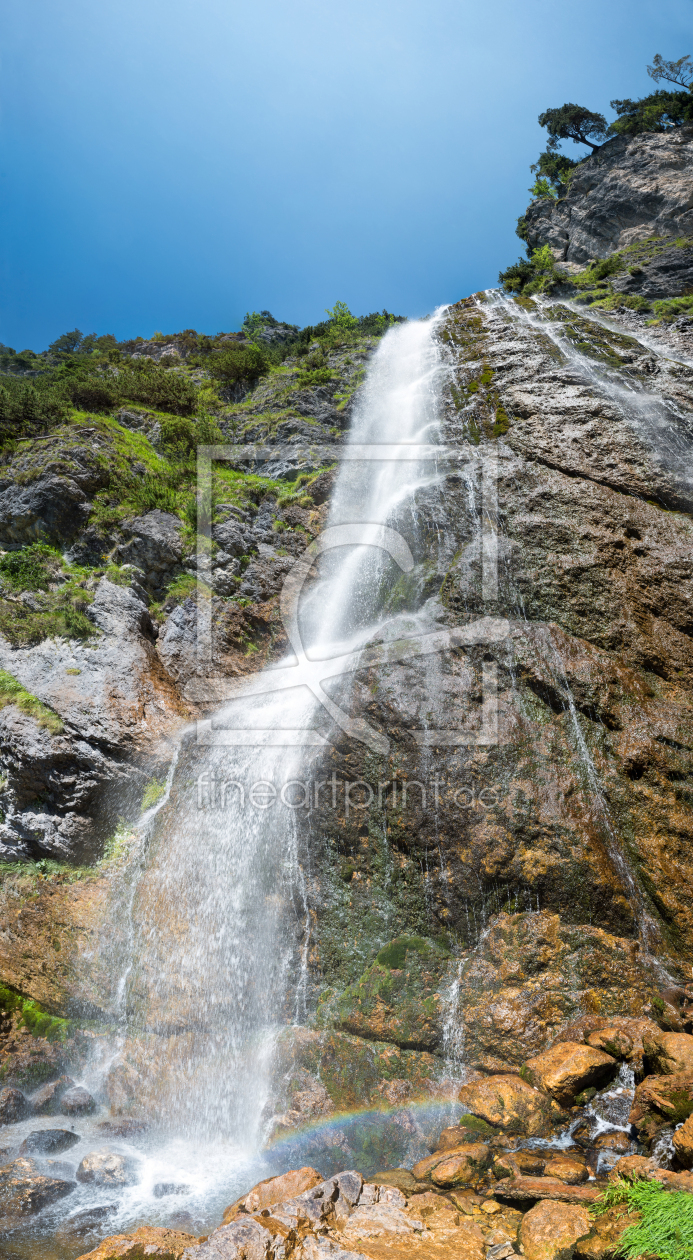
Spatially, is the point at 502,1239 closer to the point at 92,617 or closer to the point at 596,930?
the point at 596,930

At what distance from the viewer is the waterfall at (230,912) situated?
24.4ft

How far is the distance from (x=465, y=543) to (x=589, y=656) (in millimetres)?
3616

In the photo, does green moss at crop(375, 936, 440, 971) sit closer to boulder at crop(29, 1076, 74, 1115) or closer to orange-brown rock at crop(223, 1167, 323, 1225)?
orange-brown rock at crop(223, 1167, 323, 1225)

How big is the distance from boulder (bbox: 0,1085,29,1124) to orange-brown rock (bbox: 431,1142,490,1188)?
5795 mm

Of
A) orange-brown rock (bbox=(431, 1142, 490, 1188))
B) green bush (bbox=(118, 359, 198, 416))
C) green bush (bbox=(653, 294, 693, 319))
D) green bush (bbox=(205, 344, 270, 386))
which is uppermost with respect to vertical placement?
green bush (bbox=(205, 344, 270, 386))

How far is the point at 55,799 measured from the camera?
9539 mm

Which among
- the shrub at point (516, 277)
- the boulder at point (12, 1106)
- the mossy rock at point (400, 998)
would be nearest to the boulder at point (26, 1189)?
the boulder at point (12, 1106)

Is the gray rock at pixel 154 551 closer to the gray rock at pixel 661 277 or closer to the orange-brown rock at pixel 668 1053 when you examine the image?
the orange-brown rock at pixel 668 1053

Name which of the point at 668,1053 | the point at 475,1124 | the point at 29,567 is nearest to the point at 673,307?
the point at 29,567

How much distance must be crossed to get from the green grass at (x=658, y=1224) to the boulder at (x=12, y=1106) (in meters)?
7.53

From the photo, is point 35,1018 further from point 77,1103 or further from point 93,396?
point 93,396

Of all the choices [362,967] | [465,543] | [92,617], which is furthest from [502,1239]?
[92,617]

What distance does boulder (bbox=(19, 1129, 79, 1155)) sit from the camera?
6758 mm

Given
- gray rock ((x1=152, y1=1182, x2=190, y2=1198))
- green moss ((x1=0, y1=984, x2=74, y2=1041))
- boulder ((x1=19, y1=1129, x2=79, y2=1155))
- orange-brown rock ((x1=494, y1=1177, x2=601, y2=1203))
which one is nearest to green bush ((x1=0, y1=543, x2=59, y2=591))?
green moss ((x1=0, y1=984, x2=74, y2=1041))
